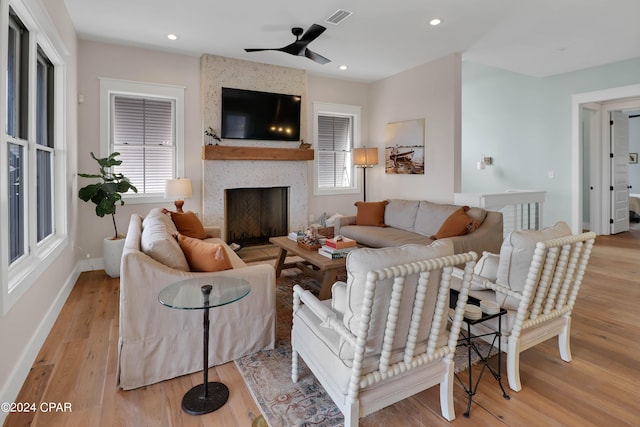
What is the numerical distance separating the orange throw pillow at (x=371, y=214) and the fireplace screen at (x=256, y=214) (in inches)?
48.8

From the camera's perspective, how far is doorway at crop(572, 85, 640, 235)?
6.05 m

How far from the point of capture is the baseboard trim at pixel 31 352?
1.88 m

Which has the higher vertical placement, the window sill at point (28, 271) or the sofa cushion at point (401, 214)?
the sofa cushion at point (401, 214)

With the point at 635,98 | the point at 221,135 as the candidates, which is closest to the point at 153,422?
the point at 221,135

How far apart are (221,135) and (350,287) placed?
430cm

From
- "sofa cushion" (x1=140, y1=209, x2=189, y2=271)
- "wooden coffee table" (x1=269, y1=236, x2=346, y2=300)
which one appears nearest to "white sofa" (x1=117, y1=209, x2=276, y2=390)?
"sofa cushion" (x1=140, y1=209, x2=189, y2=271)

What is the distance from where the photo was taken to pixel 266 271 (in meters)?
2.44

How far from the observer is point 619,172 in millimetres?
6891

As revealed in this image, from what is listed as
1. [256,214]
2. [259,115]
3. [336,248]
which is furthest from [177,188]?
[336,248]

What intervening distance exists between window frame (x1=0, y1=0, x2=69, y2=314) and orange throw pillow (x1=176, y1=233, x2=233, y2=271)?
0.96 meters

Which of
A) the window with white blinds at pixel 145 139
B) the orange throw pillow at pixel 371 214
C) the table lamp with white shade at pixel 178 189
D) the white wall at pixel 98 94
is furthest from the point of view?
the orange throw pillow at pixel 371 214

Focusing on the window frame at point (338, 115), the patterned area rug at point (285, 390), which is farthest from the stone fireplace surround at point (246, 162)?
the patterned area rug at point (285, 390)

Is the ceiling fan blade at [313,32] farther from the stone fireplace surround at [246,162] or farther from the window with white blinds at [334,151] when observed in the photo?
the window with white blinds at [334,151]

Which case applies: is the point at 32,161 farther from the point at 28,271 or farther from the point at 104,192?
the point at 104,192
